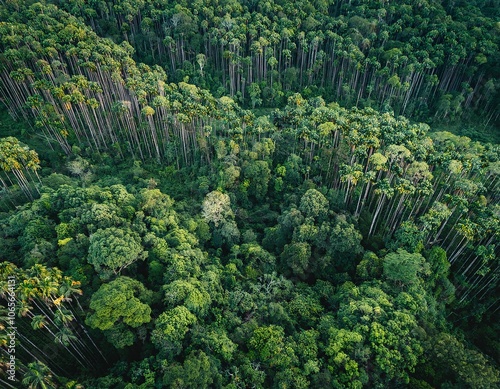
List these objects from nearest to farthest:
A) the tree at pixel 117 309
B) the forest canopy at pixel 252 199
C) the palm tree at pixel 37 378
A: the palm tree at pixel 37 378
the tree at pixel 117 309
the forest canopy at pixel 252 199

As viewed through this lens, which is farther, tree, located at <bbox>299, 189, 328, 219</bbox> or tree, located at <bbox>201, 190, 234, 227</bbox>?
tree, located at <bbox>201, 190, 234, 227</bbox>

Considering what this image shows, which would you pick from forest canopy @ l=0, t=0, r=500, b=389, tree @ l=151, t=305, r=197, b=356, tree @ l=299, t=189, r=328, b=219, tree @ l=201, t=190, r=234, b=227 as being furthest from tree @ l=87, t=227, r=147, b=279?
tree @ l=299, t=189, r=328, b=219

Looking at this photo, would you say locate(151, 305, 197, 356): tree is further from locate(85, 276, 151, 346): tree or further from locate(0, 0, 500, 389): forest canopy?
locate(85, 276, 151, 346): tree

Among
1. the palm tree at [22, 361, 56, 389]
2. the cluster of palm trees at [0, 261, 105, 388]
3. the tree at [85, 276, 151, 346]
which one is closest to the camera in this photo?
the palm tree at [22, 361, 56, 389]

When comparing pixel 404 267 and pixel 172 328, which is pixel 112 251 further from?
pixel 404 267

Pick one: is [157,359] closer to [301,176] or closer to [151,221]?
[151,221]

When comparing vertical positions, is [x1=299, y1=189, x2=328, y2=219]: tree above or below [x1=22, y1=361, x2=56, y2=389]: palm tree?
below

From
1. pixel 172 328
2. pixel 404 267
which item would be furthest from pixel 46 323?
pixel 404 267

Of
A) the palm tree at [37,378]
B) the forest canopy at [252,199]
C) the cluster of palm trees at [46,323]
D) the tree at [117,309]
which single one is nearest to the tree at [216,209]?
→ the forest canopy at [252,199]

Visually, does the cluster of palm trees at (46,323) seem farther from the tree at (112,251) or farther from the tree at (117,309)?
the tree at (112,251)
